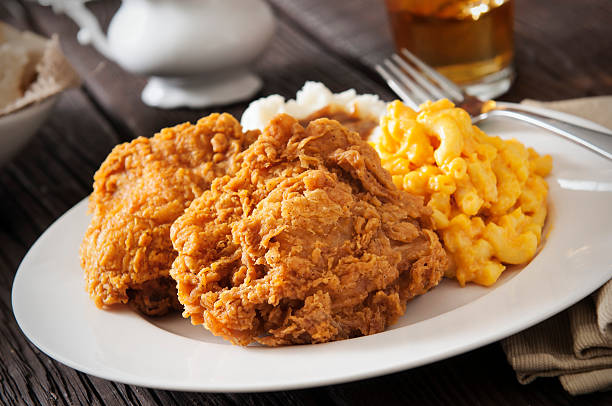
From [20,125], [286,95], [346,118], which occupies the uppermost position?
[20,125]

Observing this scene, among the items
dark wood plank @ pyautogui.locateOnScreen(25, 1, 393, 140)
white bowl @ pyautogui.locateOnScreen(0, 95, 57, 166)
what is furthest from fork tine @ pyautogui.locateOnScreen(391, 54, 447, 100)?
white bowl @ pyautogui.locateOnScreen(0, 95, 57, 166)

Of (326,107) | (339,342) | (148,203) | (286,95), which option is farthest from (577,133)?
(286,95)

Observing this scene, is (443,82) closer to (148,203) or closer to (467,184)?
(467,184)

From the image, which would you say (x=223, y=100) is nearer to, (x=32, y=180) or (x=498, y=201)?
(x=32, y=180)

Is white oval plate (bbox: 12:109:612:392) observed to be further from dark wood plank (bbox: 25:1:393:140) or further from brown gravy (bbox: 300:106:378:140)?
dark wood plank (bbox: 25:1:393:140)

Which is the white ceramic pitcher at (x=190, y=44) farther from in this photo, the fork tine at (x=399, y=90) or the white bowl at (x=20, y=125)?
the fork tine at (x=399, y=90)
